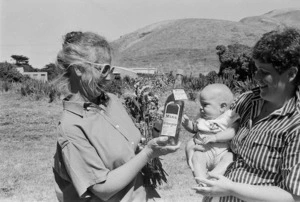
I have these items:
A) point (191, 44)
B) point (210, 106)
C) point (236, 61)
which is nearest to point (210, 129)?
point (210, 106)

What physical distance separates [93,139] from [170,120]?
0.43 m

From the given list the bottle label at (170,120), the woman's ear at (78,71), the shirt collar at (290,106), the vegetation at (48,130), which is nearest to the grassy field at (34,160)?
the vegetation at (48,130)

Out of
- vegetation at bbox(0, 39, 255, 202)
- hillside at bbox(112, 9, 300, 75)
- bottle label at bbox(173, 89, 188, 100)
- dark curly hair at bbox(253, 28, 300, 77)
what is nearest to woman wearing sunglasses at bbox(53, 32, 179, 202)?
vegetation at bbox(0, 39, 255, 202)

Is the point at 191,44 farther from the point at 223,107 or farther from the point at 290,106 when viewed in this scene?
the point at 290,106

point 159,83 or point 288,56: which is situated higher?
point 288,56

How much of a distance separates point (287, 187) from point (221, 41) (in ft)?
171

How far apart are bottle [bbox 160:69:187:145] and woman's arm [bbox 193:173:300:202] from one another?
1.01 ft

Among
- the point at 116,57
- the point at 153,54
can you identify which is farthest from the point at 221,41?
the point at 116,57

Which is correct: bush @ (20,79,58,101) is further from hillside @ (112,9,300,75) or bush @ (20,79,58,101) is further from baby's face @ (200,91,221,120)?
hillside @ (112,9,300,75)

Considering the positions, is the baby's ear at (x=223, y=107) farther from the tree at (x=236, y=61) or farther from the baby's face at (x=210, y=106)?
the tree at (x=236, y=61)

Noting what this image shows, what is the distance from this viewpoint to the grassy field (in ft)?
21.9

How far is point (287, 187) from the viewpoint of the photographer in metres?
2.05

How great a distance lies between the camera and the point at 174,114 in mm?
2471

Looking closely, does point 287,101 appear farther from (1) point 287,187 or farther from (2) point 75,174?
(2) point 75,174
